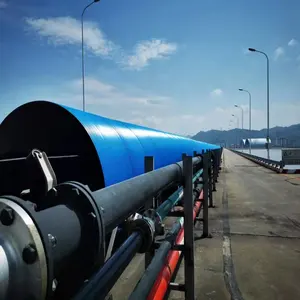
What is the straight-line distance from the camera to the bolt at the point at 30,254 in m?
0.61

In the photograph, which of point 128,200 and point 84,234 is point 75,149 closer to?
point 128,200

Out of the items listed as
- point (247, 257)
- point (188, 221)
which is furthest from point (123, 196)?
point (247, 257)

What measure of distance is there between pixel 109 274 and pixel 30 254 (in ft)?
2.14

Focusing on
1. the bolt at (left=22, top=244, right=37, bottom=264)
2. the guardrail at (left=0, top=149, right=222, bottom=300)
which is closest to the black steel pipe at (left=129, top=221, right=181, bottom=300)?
the guardrail at (left=0, top=149, right=222, bottom=300)

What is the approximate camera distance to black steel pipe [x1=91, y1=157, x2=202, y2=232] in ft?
3.22

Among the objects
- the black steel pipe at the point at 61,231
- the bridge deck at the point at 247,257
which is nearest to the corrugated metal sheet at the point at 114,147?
the bridge deck at the point at 247,257

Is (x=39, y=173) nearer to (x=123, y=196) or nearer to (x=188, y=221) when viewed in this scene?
(x=123, y=196)

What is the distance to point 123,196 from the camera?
3.77 feet

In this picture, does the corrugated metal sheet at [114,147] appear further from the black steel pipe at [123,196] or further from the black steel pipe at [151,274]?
the black steel pipe at [123,196]

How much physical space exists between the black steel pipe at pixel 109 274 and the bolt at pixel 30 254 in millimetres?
321

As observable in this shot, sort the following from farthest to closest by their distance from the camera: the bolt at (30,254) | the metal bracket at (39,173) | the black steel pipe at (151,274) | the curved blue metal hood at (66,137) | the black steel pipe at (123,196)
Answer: the curved blue metal hood at (66,137) → the black steel pipe at (151,274) → the metal bracket at (39,173) → the black steel pipe at (123,196) → the bolt at (30,254)

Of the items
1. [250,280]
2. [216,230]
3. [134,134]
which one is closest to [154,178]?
[134,134]

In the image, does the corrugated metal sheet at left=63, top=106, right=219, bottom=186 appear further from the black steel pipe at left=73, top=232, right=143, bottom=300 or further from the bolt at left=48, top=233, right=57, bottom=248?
the bolt at left=48, top=233, right=57, bottom=248

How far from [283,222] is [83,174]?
579cm
